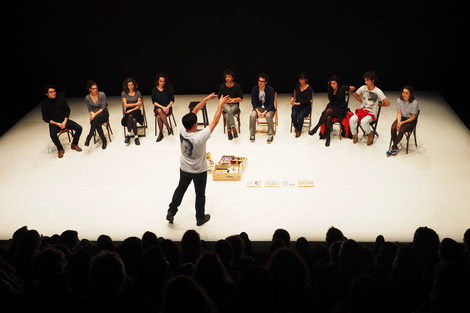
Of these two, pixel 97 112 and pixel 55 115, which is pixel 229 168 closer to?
pixel 97 112

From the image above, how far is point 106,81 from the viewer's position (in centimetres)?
890

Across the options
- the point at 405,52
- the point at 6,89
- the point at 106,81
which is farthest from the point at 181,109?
the point at 405,52

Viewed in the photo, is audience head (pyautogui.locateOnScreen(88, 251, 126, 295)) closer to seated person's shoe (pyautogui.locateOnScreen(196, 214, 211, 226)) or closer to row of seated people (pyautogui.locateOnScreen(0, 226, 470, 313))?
row of seated people (pyautogui.locateOnScreen(0, 226, 470, 313))

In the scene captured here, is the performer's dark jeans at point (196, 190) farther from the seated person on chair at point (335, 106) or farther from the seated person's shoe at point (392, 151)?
the seated person's shoe at point (392, 151)

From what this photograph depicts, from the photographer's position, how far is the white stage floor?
4656 millimetres

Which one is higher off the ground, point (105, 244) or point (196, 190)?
point (196, 190)

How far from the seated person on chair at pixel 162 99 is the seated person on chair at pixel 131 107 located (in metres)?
0.27

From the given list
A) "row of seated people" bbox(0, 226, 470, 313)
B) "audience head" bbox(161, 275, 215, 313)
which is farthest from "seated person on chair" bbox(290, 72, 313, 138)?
"audience head" bbox(161, 275, 215, 313)

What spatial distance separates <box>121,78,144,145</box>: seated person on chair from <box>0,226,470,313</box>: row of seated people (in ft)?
11.7

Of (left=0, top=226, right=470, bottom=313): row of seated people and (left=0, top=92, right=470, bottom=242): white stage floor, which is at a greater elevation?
(left=0, top=92, right=470, bottom=242): white stage floor

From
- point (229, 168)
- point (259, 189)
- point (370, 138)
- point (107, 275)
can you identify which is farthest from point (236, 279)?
point (370, 138)

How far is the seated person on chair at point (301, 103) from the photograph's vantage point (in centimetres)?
661

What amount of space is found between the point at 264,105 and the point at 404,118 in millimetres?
2073

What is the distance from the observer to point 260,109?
22.1ft
